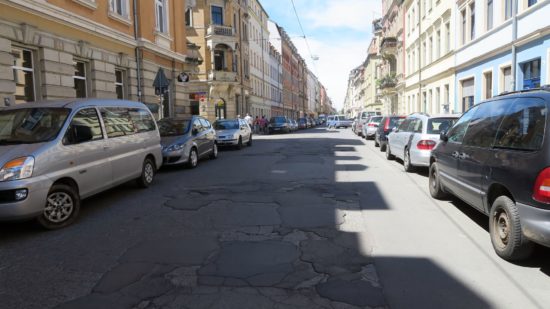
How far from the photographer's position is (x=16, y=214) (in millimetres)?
5566

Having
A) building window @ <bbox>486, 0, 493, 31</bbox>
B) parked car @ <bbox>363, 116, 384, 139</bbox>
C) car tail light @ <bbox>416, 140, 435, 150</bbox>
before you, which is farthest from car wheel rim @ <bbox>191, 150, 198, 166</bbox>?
parked car @ <bbox>363, 116, 384, 139</bbox>

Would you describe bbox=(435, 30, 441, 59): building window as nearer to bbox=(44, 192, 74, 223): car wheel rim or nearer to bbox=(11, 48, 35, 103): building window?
bbox=(11, 48, 35, 103): building window

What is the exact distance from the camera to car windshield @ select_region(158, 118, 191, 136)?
13250 millimetres

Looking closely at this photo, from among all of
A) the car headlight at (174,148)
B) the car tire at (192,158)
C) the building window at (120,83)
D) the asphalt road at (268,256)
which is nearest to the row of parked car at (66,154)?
the asphalt road at (268,256)

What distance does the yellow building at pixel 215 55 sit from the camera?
132 feet

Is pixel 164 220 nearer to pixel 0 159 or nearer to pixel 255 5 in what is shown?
pixel 0 159

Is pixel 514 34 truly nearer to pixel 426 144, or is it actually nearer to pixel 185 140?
pixel 426 144

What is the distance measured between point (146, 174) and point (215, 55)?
33.7 meters

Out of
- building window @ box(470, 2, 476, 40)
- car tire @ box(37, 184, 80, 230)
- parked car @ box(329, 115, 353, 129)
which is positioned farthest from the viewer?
Result: parked car @ box(329, 115, 353, 129)

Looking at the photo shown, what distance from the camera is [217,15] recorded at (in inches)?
1625

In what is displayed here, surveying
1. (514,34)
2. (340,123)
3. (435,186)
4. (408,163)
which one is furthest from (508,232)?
(340,123)

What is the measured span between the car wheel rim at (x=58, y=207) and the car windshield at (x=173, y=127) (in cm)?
687

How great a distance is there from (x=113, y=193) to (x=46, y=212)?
2.70 m

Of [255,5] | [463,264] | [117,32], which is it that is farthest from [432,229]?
[255,5]
